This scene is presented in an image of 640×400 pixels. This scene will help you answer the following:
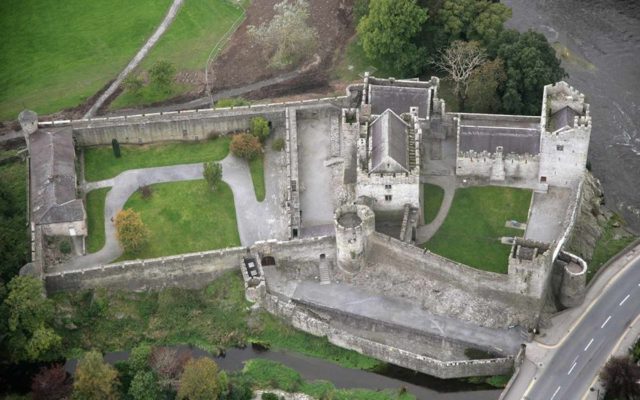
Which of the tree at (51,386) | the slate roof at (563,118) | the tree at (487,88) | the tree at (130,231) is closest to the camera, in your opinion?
the tree at (51,386)

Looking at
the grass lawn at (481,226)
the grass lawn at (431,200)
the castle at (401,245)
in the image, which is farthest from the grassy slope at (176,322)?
the grass lawn at (431,200)

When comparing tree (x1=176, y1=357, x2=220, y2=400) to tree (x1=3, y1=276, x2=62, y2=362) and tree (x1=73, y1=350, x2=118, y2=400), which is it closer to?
tree (x1=73, y1=350, x2=118, y2=400)

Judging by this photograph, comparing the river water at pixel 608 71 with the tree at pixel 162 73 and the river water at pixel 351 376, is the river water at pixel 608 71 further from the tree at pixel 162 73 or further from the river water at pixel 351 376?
the tree at pixel 162 73

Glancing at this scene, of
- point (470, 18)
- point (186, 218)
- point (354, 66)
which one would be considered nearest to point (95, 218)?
point (186, 218)

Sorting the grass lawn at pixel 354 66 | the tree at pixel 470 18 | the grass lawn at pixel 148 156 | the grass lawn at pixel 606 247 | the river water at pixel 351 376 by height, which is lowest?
the river water at pixel 351 376

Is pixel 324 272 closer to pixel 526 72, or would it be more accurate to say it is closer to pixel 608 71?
pixel 526 72

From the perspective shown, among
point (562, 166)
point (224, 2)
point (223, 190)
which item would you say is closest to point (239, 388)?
point (223, 190)
